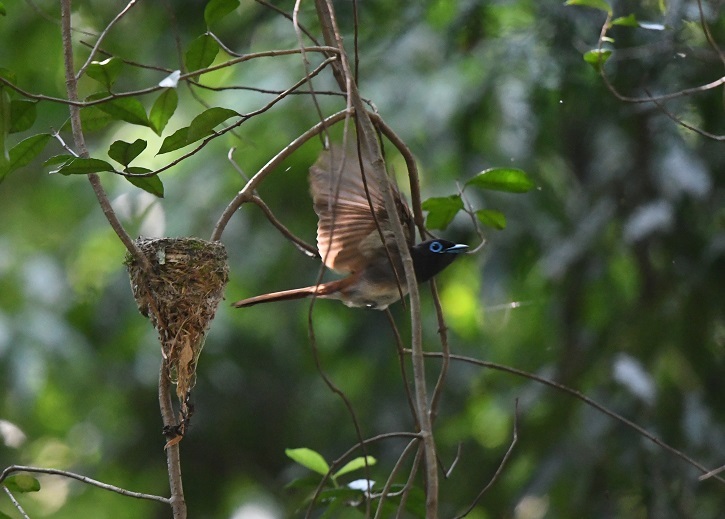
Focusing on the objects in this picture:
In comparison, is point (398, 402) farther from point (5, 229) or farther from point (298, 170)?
point (5, 229)

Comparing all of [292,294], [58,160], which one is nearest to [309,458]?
[292,294]

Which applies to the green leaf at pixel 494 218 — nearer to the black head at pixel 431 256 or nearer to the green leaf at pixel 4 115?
the black head at pixel 431 256

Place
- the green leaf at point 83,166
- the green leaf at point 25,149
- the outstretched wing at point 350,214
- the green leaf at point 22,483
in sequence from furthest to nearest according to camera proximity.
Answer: the outstretched wing at point 350,214 < the green leaf at point 22,483 < the green leaf at point 25,149 < the green leaf at point 83,166

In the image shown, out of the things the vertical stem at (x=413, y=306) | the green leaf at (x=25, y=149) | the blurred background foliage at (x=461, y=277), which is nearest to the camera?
the vertical stem at (x=413, y=306)

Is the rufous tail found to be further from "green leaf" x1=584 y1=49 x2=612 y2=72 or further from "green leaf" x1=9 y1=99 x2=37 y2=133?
"green leaf" x1=584 y1=49 x2=612 y2=72

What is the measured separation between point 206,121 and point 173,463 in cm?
81

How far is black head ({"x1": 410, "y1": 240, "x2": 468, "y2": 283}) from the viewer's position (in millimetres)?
3570

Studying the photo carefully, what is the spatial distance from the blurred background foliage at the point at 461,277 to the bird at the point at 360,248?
52cm

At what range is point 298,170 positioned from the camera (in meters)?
5.75

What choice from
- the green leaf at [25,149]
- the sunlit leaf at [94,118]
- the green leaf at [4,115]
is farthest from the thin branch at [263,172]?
the green leaf at [4,115]

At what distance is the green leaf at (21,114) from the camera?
2.27m

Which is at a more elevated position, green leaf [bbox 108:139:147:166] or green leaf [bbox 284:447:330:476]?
green leaf [bbox 108:139:147:166]

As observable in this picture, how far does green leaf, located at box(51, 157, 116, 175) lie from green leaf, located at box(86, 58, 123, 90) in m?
0.19

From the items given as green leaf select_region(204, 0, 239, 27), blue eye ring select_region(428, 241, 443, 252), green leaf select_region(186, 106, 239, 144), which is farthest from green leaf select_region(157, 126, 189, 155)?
blue eye ring select_region(428, 241, 443, 252)
